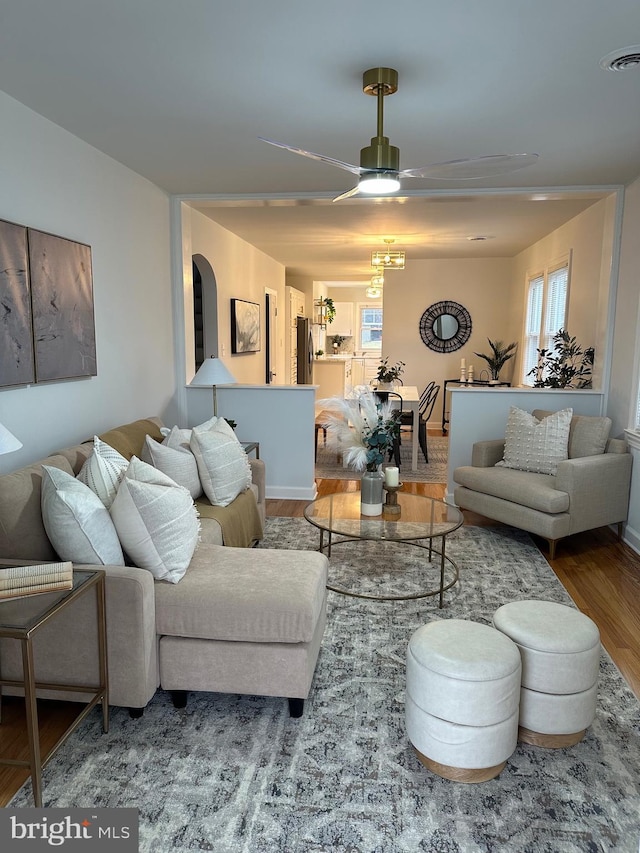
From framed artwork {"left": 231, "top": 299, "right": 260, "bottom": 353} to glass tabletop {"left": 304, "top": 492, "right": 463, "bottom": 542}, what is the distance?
11.7 ft

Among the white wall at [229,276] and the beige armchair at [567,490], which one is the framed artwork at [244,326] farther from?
the beige armchair at [567,490]

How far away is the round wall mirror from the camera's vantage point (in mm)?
8938

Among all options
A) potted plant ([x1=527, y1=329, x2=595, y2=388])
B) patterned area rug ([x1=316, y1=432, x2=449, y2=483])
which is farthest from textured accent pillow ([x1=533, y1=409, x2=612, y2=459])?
patterned area rug ([x1=316, y1=432, x2=449, y2=483])

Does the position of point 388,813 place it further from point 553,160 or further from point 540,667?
point 553,160

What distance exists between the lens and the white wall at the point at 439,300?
877 centimetres

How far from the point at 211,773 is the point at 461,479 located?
3135 mm

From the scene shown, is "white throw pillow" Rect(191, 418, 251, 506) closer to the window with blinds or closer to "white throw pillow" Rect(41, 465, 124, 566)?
"white throw pillow" Rect(41, 465, 124, 566)

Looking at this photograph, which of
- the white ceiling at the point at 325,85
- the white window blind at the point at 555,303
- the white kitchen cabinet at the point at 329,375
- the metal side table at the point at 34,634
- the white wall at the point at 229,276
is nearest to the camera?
the metal side table at the point at 34,634

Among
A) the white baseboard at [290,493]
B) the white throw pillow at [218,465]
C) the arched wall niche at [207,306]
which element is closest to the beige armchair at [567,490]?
the white baseboard at [290,493]

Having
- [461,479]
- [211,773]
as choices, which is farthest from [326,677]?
[461,479]

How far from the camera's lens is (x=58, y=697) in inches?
87.5

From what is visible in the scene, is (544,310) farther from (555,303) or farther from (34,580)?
(34,580)

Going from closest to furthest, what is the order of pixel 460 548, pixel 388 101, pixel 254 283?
pixel 388 101
pixel 460 548
pixel 254 283

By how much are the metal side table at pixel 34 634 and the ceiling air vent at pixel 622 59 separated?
9.14 feet
